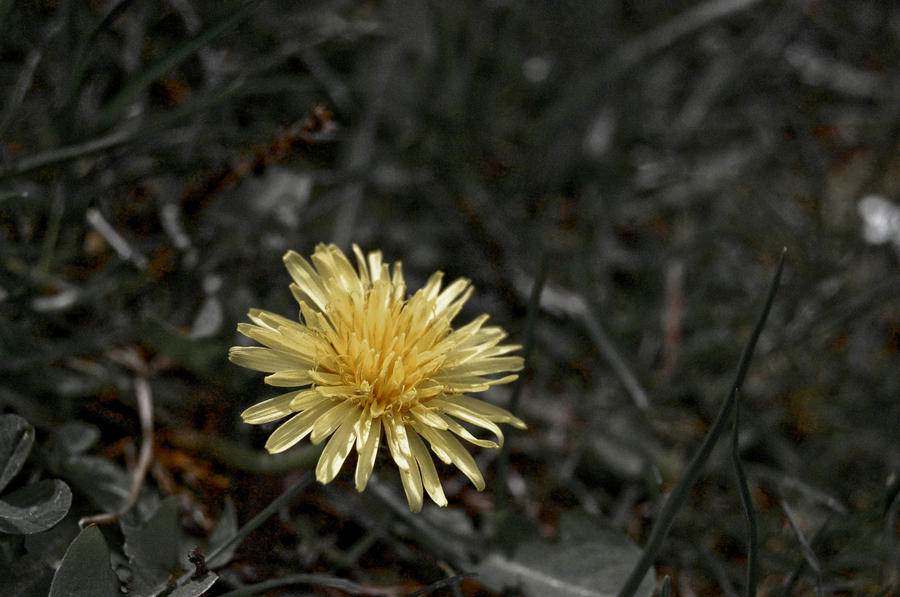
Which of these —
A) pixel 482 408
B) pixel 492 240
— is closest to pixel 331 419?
pixel 482 408

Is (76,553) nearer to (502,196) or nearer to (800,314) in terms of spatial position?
(502,196)

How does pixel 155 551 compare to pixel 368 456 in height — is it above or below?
below

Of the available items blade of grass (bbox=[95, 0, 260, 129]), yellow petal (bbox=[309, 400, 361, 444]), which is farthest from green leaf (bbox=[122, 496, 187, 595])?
blade of grass (bbox=[95, 0, 260, 129])

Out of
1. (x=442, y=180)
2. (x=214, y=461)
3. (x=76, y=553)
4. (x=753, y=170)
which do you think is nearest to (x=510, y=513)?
(x=214, y=461)

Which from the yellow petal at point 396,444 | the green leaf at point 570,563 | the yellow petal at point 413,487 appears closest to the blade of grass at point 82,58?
the yellow petal at point 396,444

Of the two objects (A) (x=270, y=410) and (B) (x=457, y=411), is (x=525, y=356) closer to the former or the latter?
(B) (x=457, y=411)

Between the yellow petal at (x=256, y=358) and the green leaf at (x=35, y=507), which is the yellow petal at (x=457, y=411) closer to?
the yellow petal at (x=256, y=358)
